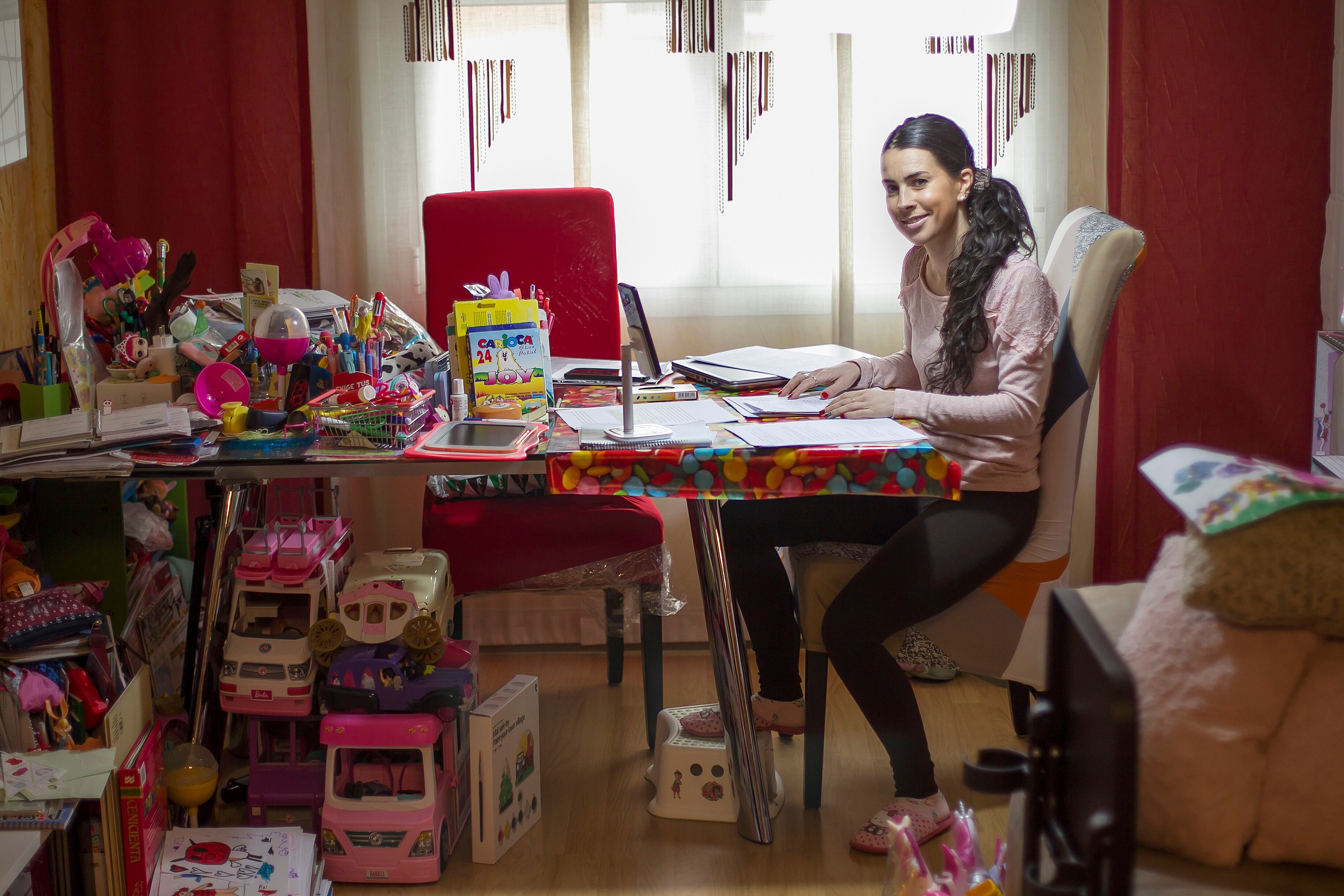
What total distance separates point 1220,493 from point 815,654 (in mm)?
994

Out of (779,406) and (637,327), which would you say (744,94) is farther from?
(779,406)

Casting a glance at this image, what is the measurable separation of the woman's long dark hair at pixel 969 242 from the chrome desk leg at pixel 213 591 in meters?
1.19

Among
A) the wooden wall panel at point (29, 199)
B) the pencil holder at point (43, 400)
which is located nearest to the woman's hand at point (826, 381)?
the pencil holder at point (43, 400)

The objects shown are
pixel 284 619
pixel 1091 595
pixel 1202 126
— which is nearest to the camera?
pixel 1091 595

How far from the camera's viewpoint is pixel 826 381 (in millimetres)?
2010

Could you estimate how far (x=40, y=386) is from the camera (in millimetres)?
1911

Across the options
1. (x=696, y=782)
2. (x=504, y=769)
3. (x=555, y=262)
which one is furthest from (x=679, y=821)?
(x=555, y=262)

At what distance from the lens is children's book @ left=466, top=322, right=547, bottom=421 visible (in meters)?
1.89

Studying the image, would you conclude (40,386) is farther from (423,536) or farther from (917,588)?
(917,588)

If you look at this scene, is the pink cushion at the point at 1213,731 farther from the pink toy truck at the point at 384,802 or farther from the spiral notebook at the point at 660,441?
the pink toy truck at the point at 384,802

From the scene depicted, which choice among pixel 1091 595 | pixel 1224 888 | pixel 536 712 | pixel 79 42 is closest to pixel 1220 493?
pixel 1091 595

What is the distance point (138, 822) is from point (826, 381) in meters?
1.31

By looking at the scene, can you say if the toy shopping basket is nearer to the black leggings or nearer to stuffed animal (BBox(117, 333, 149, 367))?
stuffed animal (BBox(117, 333, 149, 367))

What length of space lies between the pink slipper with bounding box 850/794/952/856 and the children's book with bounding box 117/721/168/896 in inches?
43.4
